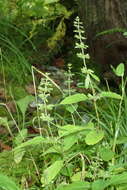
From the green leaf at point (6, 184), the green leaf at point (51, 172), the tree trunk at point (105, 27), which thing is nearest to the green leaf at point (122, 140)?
the green leaf at point (51, 172)

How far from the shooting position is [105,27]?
12.2 feet

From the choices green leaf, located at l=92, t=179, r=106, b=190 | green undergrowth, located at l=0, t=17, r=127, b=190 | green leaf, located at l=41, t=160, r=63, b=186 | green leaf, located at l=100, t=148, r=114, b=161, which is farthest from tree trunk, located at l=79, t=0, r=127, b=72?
green leaf, located at l=92, t=179, r=106, b=190

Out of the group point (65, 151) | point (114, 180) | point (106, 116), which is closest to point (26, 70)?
point (106, 116)

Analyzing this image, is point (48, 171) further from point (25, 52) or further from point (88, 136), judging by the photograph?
point (25, 52)

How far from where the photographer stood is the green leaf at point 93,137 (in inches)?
69.3

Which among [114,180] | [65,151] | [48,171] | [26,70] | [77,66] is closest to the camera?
[114,180]

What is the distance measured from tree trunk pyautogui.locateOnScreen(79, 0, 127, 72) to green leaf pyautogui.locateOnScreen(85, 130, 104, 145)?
5.72 feet

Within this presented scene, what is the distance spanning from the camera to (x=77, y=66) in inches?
170

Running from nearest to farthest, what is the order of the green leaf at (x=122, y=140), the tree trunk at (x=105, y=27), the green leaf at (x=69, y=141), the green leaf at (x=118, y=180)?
the green leaf at (x=118, y=180) → the green leaf at (x=69, y=141) → the green leaf at (x=122, y=140) → the tree trunk at (x=105, y=27)

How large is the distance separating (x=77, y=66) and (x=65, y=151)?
2.46m

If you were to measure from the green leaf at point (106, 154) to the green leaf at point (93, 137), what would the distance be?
95 mm

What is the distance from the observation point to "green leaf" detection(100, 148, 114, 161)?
72.7 inches

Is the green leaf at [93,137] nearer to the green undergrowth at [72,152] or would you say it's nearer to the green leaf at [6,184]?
the green undergrowth at [72,152]

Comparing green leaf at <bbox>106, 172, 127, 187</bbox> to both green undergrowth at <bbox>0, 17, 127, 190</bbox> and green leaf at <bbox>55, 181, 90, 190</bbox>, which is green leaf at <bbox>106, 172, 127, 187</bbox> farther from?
→ green leaf at <bbox>55, 181, 90, 190</bbox>
